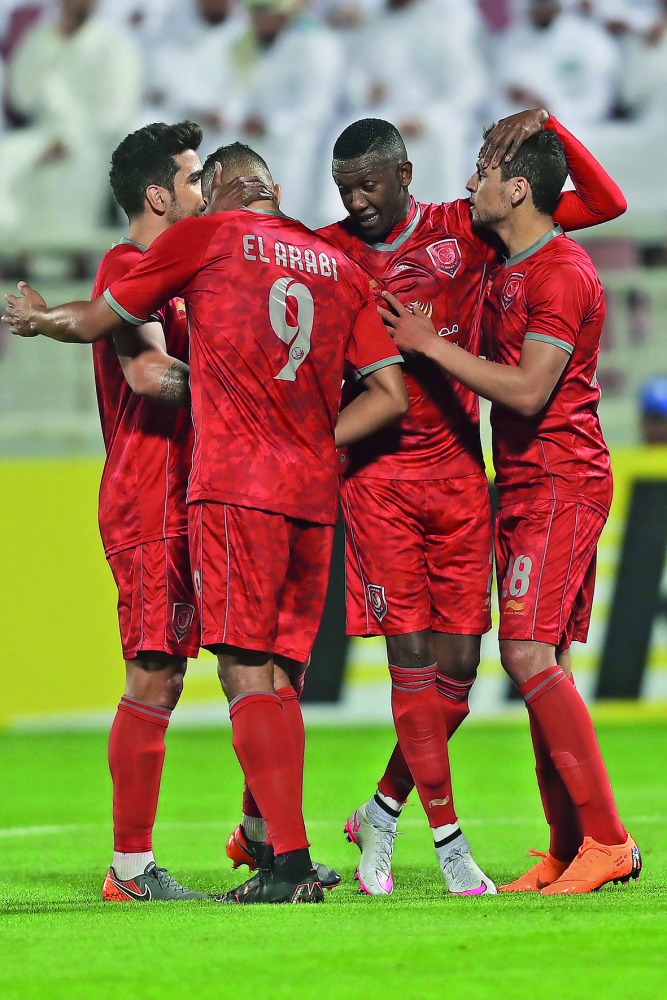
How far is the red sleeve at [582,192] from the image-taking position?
176 inches

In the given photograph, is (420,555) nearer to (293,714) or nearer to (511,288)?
(293,714)

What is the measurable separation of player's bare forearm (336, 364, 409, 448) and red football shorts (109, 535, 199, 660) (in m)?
0.60

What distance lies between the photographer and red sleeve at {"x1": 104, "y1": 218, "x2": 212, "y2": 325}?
3.93 metres

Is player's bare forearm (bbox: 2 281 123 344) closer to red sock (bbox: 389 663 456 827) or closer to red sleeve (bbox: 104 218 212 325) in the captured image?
red sleeve (bbox: 104 218 212 325)

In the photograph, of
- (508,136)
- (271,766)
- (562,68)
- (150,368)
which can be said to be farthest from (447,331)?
(562,68)

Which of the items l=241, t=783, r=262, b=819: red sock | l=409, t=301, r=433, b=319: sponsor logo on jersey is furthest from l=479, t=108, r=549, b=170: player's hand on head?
l=241, t=783, r=262, b=819: red sock

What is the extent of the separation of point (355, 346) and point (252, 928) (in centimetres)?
165

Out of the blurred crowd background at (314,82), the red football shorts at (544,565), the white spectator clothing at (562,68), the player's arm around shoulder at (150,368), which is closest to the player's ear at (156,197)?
the player's arm around shoulder at (150,368)

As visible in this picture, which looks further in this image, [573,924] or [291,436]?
[291,436]

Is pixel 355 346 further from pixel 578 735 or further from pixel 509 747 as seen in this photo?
pixel 509 747

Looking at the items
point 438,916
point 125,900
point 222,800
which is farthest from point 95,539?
point 438,916

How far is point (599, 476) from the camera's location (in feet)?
14.1

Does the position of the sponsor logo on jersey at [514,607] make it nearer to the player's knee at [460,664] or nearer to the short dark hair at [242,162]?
the player's knee at [460,664]

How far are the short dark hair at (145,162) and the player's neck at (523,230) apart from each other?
3.30ft
